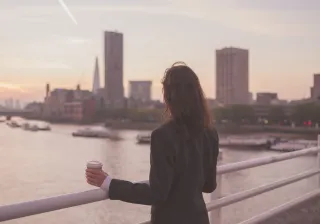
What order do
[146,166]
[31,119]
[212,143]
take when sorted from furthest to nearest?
[31,119] → [146,166] → [212,143]

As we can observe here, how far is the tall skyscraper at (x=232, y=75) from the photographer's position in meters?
87.0

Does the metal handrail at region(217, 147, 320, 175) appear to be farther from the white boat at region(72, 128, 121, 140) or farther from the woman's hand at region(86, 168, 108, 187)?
the white boat at region(72, 128, 121, 140)

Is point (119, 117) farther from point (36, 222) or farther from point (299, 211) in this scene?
point (299, 211)

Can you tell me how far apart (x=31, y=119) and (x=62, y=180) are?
200 ft

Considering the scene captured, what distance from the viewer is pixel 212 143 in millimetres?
1525

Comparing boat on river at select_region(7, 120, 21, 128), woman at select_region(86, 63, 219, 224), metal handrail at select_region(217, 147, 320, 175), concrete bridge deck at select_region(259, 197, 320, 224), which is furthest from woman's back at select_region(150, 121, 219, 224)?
boat on river at select_region(7, 120, 21, 128)

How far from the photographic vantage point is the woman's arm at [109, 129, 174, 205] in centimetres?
134

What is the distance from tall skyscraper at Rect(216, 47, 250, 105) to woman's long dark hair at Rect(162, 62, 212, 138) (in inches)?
3308

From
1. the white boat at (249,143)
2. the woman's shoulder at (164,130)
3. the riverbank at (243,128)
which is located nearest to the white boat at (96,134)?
A: the riverbank at (243,128)

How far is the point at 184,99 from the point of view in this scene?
142 cm

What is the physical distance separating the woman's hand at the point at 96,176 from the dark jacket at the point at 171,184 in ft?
0.12

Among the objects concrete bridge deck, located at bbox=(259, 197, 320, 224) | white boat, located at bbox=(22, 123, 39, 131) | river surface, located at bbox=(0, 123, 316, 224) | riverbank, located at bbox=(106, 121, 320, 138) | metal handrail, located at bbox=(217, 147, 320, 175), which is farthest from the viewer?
white boat, located at bbox=(22, 123, 39, 131)

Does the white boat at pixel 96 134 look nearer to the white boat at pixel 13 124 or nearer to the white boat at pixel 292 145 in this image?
the white boat at pixel 292 145

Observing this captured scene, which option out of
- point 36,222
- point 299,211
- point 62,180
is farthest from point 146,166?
point 299,211
